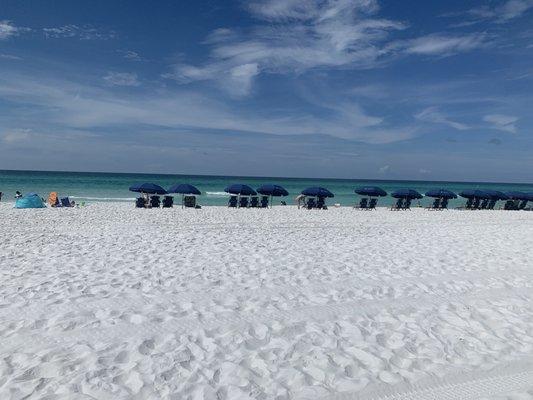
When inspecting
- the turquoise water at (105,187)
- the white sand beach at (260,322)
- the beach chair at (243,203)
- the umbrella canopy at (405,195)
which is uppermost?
the umbrella canopy at (405,195)

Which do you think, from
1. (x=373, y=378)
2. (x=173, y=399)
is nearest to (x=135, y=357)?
(x=173, y=399)

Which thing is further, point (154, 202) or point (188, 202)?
point (188, 202)

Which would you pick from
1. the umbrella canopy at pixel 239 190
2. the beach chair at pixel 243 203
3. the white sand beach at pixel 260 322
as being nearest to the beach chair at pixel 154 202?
the umbrella canopy at pixel 239 190

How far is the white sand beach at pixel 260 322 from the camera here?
3834 mm

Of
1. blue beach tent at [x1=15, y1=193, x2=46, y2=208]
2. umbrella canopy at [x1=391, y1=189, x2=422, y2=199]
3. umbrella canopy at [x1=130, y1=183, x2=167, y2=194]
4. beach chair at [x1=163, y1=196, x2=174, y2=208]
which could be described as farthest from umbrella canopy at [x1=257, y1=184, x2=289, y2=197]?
blue beach tent at [x1=15, y1=193, x2=46, y2=208]

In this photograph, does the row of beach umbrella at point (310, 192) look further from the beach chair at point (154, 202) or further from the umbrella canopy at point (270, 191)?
the beach chair at point (154, 202)

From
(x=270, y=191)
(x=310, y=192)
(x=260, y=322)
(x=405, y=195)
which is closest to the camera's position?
(x=260, y=322)

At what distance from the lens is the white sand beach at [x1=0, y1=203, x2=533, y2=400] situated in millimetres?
3834

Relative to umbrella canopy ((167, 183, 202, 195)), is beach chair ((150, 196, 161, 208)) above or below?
below

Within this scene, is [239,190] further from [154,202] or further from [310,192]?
[154,202]

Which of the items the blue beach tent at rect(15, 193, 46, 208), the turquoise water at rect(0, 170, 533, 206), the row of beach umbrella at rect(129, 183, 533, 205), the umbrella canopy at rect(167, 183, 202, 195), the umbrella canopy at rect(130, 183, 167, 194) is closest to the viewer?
the blue beach tent at rect(15, 193, 46, 208)

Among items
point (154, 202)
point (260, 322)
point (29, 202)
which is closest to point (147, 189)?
point (154, 202)

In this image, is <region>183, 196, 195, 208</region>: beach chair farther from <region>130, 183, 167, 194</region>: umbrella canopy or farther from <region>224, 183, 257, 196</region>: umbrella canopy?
<region>224, 183, 257, 196</region>: umbrella canopy

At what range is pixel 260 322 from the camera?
528 centimetres
